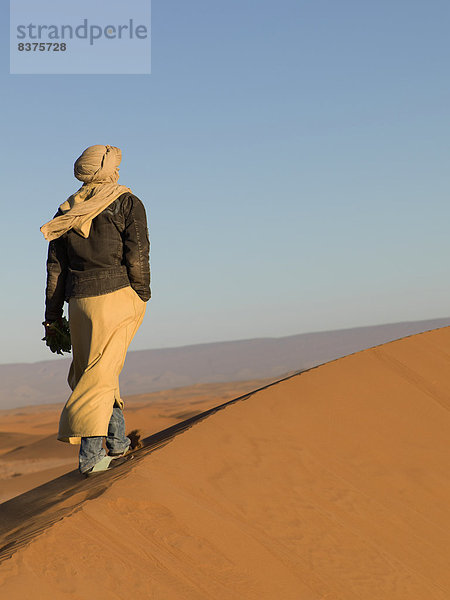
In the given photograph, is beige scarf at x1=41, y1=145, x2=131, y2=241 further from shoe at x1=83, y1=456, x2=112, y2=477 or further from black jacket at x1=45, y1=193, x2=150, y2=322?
shoe at x1=83, y1=456, x2=112, y2=477

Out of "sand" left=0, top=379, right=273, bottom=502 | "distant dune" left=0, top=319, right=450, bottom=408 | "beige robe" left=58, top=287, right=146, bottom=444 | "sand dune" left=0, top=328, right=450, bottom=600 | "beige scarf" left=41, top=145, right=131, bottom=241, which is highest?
"beige scarf" left=41, top=145, right=131, bottom=241

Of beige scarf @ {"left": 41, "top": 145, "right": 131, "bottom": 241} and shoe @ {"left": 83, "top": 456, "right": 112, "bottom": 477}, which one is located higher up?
beige scarf @ {"left": 41, "top": 145, "right": 131, "bottom": 241}

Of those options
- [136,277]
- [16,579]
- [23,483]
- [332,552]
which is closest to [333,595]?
[332,552]

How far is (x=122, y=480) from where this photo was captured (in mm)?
3629

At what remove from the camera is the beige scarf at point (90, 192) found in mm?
4461

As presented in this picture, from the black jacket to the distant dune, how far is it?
56.1 metres

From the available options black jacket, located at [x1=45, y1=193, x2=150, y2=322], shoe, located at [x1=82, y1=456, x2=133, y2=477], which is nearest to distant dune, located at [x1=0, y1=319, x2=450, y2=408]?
shoe, located at [x1=82, y1=456, x2=133, y2=477]

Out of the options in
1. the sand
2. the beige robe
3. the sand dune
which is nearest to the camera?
the sand dune

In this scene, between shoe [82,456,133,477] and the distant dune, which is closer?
shoe [82,456,133,477]

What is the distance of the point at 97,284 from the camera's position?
4.51 metres

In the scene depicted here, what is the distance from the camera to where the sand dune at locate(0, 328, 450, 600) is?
3.00m

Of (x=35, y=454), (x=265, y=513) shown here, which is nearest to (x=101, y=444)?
(x=265, y=513)

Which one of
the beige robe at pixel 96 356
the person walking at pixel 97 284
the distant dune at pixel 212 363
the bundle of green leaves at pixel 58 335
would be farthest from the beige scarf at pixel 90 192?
the distant dune at pixel 212 363

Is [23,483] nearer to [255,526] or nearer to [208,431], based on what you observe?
[208,431]
